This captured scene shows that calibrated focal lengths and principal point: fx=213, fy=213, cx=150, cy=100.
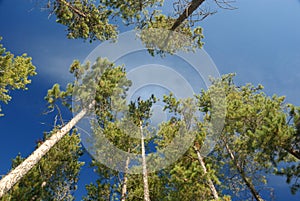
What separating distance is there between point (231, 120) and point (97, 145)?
27.3 feet

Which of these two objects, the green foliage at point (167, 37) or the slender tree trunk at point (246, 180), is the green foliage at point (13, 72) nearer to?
the green foliage at point (167, 37)

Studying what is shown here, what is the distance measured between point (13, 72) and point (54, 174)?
6226 mm

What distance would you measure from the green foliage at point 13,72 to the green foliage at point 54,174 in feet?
9.61

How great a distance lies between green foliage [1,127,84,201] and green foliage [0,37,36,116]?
9.61 ft

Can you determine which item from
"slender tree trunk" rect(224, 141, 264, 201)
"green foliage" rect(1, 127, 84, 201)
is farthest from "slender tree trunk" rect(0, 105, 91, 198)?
"slender tree trunk" rect(224, 141, 264, 201)

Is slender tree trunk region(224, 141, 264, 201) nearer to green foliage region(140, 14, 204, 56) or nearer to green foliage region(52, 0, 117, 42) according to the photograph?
green foliage region(140, 14, 204, 56)

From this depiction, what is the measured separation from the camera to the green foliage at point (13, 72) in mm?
10156

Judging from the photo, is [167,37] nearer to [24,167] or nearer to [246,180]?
[24,167]

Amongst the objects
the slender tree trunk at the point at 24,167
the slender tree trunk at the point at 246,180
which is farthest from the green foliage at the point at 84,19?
the slender tree trunk at the point at 246,180

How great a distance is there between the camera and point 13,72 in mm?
10320

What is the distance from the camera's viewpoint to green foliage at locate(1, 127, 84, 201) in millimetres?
11398

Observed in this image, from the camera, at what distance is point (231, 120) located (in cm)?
1076

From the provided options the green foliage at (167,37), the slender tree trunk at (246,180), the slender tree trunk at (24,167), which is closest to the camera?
the slender tree trunk at (24,167)

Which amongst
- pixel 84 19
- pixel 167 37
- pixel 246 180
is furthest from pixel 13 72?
pixel 246 180
